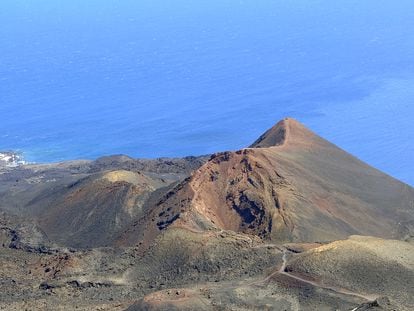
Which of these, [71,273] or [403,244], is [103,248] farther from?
[403,244]

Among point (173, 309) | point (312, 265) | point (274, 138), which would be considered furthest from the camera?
point (274, 138)

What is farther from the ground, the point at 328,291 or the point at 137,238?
the point at 137,238

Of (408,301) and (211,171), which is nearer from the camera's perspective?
(408,301)

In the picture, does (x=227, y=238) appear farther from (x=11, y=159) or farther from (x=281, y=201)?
(x=11, y=159)

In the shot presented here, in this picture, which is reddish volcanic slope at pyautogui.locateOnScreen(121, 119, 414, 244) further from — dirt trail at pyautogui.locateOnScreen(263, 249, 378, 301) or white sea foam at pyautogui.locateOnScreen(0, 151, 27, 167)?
white sea foam at pyautogui.locateOnScreen(0, 151, 27, 167)

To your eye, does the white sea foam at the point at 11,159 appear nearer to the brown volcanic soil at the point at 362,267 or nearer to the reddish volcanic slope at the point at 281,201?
the reddish volcanic slope at the point at 281,201

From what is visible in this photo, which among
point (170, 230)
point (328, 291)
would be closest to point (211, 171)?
point (170, 230)

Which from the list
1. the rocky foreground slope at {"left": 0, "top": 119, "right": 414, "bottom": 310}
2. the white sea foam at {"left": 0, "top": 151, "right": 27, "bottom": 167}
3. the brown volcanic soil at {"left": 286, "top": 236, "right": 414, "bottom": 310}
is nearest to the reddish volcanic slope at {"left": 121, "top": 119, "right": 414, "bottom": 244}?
the rocky foreground slope at {"left": 0, "top": 119, "right": 414, "bottom": 310}

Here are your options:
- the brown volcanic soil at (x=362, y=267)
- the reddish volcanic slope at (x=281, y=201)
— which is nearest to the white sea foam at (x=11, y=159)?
the reddish volcanic slope at (x=281, y=201)
